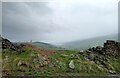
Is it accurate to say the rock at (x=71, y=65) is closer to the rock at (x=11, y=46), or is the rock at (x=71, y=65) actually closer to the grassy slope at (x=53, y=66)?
the grassy slope at (x=53, y=66)

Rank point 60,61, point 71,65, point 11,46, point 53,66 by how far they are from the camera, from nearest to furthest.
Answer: point 53,66
point 71,65
point 60,61
point 11,46

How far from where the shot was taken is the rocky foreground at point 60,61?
24.8m

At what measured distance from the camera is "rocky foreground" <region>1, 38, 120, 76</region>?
81.5 feet

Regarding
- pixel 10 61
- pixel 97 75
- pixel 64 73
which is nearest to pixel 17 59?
pixel 10 61

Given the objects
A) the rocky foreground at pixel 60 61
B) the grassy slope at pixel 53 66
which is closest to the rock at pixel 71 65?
the rocky foreground at pixel 60 61

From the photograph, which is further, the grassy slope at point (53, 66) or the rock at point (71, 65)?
the rock at point (71, 65)

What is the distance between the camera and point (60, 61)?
26.2 meters

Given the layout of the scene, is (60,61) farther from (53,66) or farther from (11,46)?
(11,46)

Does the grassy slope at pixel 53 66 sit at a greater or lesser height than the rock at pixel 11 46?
lesser

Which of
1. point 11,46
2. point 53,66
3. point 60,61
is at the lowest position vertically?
point 53,66

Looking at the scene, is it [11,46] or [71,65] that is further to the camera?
[11,46]

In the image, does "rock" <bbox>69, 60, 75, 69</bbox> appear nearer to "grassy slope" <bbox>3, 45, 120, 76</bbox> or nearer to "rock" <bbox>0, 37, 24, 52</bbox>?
"grassy slope" <bbox>3, 45, 120, 76</bbox>

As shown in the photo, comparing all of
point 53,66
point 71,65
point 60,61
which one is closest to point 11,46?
point 53,66

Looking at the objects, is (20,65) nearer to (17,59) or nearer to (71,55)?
(17,59)
